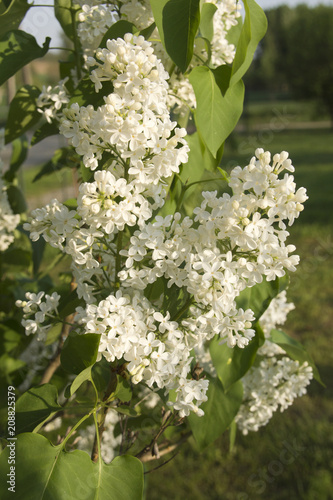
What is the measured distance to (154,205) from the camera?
32.2 inches

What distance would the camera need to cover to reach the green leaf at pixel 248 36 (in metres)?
0.73

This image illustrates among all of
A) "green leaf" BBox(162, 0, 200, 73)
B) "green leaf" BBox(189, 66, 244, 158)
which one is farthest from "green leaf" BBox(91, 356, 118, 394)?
"green leaf" BBox(162, 0, 200, 73)

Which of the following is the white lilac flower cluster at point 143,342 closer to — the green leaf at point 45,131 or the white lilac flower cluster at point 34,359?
the green leaf at point 45,131

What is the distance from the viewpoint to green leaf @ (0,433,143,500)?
734 millimetres

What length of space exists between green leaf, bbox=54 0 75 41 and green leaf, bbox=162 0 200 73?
0.35 metres

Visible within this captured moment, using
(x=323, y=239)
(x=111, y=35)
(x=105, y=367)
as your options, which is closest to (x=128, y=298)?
(x=105, y=367)

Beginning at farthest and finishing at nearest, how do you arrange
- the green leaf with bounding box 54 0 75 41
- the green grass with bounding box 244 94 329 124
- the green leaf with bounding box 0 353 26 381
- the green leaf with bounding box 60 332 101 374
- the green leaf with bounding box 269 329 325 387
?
the green grass with bounding box 244 94 329 124 → the green leaf with bounding box 0 353 26 381 → the green leaf with bounding box 269 329 325 387 → the green leaf with bounding box 54 0 75 41 → the green leaf with bounding box 60 332 101 374

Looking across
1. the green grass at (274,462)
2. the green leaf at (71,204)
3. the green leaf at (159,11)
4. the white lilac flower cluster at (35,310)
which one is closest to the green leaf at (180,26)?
the green leaf at (159,11)

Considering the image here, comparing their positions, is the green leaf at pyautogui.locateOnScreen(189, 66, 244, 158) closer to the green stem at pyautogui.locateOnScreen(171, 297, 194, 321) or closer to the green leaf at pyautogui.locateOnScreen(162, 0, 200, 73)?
the green leaf at pyautogui.locateOnScreen(162, 0, 200, 73)

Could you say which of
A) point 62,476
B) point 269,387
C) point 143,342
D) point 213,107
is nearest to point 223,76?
point 213,107

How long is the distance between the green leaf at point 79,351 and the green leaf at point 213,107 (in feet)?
1.11

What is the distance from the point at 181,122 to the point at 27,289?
1.85 feet

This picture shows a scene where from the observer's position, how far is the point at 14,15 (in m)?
0.99

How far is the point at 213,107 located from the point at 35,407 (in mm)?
579
